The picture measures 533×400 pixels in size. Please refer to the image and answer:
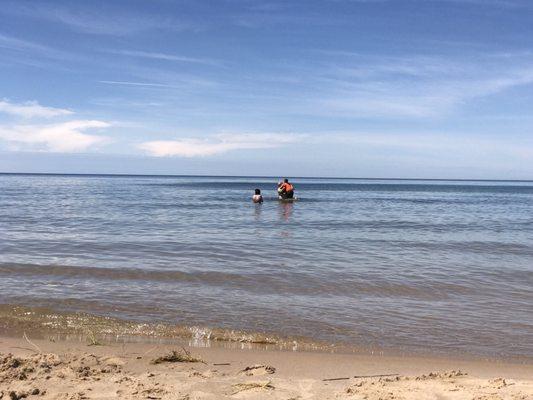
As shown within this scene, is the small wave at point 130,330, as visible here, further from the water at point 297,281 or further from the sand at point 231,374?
the sand at point 231,374

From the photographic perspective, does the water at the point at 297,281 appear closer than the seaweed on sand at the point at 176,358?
No

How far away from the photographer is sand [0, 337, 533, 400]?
195 inches

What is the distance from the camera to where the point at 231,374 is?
18.5 feet

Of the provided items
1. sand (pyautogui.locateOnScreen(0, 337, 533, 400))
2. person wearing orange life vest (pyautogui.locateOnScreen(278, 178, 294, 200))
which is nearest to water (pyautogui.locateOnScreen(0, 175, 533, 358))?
sand (pyautogui.locateOnScreen(0, 337, 533, 400))

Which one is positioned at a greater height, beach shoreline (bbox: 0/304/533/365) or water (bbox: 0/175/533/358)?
water (bbox: 0/175/533/358)

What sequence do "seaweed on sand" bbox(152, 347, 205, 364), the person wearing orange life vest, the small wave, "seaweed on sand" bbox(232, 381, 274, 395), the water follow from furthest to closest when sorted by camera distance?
the person wearing orange life vest < the water < the small wave < "seaweed on sand" bbox(152, 347, 205, 364) < "seaweed on sand" bbox(232, 381, 274, 395)

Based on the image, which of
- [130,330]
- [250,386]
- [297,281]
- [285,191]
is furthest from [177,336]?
[285,191]

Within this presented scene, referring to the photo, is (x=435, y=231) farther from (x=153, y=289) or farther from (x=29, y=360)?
(x=29, y=360)

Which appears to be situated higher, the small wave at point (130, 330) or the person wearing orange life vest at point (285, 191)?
the person wearing orange life vest at point (285, 191)

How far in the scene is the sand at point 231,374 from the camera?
496cm

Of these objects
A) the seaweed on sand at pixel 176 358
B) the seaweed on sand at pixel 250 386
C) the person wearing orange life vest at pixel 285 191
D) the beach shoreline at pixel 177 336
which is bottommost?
the beach shoreline at pixel 177 336

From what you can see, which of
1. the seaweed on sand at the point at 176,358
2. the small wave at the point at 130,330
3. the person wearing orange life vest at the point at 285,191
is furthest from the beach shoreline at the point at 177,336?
the person wearing orange life vest at the point at 285,191

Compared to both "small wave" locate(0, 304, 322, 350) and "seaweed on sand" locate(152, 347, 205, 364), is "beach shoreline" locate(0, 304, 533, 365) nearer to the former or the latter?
"small wave" locate(0, 304, 322, 350)

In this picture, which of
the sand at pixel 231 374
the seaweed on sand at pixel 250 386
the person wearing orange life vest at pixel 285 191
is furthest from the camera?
the person wearing orange life vest at pixel 285 191
